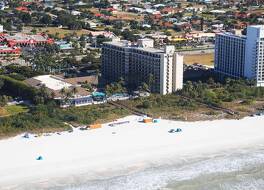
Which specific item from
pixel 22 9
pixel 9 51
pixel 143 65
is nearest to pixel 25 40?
pixel 9 51

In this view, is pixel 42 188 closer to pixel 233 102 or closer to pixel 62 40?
pixel 233 102

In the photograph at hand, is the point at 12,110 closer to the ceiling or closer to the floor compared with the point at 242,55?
closer to the floor

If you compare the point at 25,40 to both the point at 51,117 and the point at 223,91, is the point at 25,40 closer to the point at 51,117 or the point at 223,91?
the point at 223,91

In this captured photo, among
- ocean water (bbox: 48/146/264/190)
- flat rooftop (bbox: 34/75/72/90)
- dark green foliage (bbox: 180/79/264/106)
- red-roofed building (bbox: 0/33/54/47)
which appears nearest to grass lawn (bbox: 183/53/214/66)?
dark green foliage (bbox: 180/79/264/106)

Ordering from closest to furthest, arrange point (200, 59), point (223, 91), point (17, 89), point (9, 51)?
1. point (17, 89)
2. point (223, 91)
3. point (200, 59)
4. point (9, 51)

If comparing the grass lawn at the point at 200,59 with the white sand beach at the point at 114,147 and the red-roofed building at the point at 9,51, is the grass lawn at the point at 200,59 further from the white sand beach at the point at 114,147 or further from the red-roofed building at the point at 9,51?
the white sand beach at the point at 114,147

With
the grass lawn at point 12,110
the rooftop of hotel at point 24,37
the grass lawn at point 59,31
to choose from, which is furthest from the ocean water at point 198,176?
the grass lawn at point 59,31
